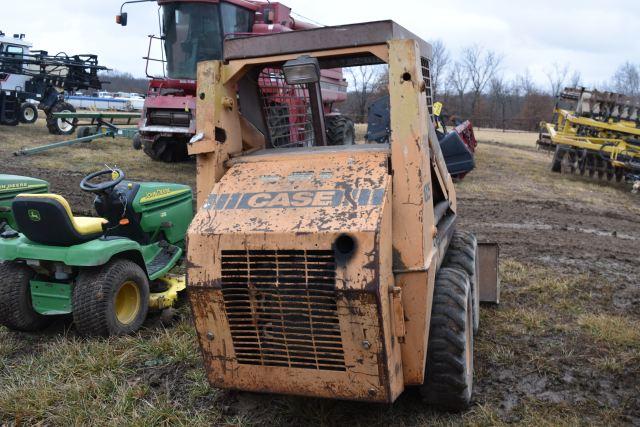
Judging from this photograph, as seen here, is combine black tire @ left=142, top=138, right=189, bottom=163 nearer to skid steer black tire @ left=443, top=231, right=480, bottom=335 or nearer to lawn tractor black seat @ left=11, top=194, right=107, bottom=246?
lawn tractor black seat @ left=11, top=194, right=107, bottom=246

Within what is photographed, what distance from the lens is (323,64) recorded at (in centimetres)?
403

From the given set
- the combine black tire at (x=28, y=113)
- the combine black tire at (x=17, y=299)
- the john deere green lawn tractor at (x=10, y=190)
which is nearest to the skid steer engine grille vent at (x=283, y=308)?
the combine black tire at (x=17, y=299)

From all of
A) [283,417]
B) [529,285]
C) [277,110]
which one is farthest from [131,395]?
[529,285]

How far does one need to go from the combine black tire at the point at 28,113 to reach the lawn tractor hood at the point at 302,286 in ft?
58.9

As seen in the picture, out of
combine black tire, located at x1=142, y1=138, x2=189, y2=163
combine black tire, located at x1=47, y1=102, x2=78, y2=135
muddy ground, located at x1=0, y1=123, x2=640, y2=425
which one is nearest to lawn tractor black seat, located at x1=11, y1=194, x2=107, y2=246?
muddy ground, located at x1=0, y1=123, x2=640, y2=425

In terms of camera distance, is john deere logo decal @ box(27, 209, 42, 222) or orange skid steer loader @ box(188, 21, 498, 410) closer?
orange skid steer loader @ box(188, 21, 498, 410)

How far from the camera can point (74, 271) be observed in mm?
4422

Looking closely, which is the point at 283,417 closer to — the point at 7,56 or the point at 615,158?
the point at 615,158

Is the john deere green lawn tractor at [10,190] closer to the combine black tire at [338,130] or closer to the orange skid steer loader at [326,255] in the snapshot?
the orange skid steer loader at [326,255]

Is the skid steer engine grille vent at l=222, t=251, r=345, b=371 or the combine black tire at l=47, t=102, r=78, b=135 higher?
the combine black tire at l=47, t=102, r=78, b=135

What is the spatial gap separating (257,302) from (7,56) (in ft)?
60.5

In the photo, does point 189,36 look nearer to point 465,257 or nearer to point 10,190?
point 10,190

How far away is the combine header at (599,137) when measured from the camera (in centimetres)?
1388

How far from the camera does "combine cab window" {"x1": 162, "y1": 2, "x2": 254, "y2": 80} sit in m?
11.5
